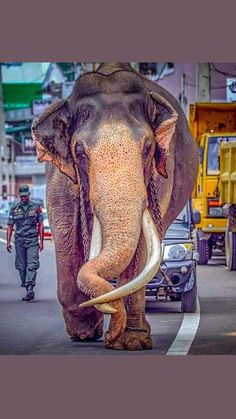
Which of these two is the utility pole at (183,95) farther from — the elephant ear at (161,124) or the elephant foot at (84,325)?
the elephant foot at (84,325)

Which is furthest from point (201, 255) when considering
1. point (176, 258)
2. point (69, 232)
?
point (69, 232)

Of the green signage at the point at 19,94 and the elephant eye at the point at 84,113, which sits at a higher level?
the green signage at the point at 19,94

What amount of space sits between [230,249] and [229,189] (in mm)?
704

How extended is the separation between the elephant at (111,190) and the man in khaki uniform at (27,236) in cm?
24

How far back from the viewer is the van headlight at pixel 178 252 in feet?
32.8

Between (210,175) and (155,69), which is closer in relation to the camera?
(155,69)

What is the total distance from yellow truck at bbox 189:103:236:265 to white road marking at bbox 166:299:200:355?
1.42 feet

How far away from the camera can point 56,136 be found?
9.45 metres

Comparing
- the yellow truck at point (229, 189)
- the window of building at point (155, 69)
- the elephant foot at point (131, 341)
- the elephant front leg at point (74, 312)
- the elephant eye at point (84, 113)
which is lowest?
the elephant foot at point (131, 341)

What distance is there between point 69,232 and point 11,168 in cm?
119

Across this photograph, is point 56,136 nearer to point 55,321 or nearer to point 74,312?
point 74,312

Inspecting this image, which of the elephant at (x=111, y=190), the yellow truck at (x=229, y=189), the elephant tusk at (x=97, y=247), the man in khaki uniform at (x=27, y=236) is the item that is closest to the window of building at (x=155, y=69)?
the elephant at (x=111, y=190)

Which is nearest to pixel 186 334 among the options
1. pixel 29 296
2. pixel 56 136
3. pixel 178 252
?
pixel 178 252

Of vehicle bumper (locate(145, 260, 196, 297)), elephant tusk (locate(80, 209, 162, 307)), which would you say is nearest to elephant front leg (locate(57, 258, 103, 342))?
vehicle bumper (locate(145, 260, 196, 297))
